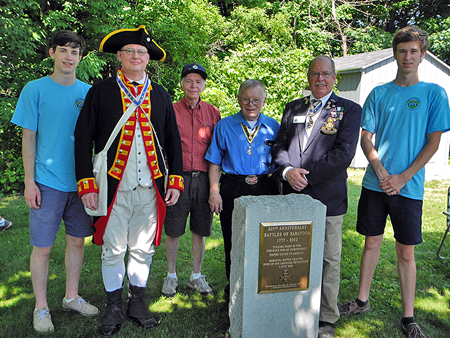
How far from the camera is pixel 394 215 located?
306 centimetres

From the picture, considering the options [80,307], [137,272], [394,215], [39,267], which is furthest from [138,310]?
[394,215]

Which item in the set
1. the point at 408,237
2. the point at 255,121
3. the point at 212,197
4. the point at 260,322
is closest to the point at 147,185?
the point at 212,197

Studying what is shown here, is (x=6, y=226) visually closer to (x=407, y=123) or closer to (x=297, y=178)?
(x=297, y=178)

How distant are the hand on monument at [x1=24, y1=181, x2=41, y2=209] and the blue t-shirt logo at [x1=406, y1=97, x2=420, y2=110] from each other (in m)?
3.22

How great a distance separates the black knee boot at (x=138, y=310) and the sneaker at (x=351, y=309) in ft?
5.93

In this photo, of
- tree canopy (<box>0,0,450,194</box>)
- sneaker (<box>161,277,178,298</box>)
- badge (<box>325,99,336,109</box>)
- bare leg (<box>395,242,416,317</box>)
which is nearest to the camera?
badge (<box>325,99,336,109</box>)

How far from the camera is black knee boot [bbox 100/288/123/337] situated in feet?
9.80

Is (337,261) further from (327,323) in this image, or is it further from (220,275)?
(220,275)

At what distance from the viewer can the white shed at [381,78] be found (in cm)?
1245

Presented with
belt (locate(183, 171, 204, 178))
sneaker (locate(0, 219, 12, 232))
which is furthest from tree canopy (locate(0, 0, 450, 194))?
belt (locate(183, 171, 204, 178))

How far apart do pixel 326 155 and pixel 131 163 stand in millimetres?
1626

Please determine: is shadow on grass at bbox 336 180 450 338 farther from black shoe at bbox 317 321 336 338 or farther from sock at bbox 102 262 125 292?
sock at bbox 102 262 125 292

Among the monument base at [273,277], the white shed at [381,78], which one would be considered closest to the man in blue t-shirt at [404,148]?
the monument base at [273,277]

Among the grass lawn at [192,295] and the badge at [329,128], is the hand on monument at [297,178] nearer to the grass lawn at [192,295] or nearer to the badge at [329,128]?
the badge at [329,128]
